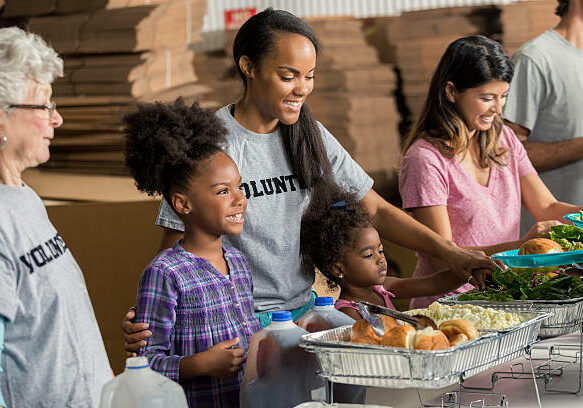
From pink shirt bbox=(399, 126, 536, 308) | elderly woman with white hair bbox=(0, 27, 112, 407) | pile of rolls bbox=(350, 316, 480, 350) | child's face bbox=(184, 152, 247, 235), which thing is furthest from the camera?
pink shirt bbox=(399, 126, 536, 308)

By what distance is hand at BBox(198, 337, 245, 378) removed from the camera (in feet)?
5.54

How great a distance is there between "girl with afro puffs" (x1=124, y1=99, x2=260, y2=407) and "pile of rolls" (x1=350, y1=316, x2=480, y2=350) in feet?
1.07

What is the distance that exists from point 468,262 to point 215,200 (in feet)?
2.32

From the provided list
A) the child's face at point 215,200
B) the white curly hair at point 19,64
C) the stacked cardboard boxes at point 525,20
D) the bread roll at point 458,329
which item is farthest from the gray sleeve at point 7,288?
the stacked cardboard boxes at point 525,20

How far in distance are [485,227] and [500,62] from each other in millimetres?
514

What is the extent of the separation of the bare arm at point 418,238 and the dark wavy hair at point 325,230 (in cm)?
16

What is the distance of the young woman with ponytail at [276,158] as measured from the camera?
208 centimetres

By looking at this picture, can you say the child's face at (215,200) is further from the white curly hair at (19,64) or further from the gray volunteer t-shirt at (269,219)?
the white curly hair at (19,64)

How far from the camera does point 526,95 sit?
10.6ft

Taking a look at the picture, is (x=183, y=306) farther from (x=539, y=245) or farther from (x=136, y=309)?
(x=539, y=245)

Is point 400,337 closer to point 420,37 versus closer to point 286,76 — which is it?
point 286,76

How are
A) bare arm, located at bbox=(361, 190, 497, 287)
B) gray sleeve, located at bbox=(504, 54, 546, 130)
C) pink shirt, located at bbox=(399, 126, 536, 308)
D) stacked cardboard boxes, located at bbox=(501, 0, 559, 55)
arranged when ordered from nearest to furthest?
1. bare arm, located at bbox=(361, 190, 497, 287)
2. pink shirt, located at bbox=(399, 126, 536, 308)
3. gray sleeve, located at bbox=(504, 54, 546, 130)
4. stacked cardboard boxes, located at bbox=(501, 0, 559, 55)

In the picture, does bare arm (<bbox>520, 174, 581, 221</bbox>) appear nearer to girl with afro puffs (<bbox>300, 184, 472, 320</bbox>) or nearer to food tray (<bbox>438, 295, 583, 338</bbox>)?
girl with afro puffs (<bbox>300, 184, 472, 320</bbox>)

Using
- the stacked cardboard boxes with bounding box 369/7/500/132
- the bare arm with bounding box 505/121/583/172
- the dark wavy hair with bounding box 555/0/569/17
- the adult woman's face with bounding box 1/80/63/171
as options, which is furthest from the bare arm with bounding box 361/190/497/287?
the stacked cardboard boxes with bounding box 369/7/500/132
